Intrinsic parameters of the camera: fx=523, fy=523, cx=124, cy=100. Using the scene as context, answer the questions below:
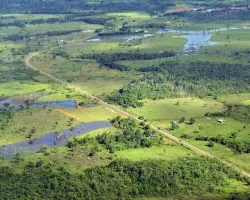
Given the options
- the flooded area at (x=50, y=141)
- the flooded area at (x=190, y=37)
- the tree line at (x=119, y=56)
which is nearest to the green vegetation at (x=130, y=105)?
the tree line at (x=119, y=56)

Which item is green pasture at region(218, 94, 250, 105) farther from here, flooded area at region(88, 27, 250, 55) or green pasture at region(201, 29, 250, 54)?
flooded area at region(88, 27, 250, 55)

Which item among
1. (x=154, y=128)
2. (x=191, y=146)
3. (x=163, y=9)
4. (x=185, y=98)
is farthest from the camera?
(x=163, y=9)

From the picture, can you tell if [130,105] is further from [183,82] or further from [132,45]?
[132,45]

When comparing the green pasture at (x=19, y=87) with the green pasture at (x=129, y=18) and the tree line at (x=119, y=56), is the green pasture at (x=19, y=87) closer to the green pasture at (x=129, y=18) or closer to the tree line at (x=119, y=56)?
the tree line at (x=119, y=56)

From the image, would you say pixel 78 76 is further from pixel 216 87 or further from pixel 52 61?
pixel 216 87

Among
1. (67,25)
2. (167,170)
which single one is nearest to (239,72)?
(167,170)

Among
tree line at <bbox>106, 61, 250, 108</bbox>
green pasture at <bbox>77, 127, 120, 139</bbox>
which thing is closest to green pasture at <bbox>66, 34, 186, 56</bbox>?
tree line at <bbox>106, 61, 250, 108</bbox>

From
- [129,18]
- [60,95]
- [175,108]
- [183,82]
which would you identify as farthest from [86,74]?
[129,18]
